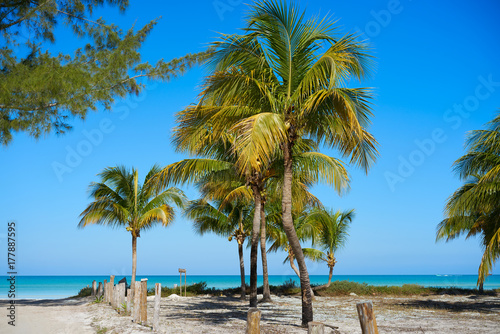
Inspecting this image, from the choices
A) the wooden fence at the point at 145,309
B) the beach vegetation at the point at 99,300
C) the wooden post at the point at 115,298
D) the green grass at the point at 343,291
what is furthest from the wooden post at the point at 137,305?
the green grass at the point at 343,291

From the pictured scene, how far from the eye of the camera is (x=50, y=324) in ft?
37.8

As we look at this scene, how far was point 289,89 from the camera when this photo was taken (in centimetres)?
981

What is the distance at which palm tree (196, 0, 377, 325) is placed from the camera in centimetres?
923

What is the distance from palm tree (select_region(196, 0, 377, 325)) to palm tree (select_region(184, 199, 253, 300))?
11231 millimetres

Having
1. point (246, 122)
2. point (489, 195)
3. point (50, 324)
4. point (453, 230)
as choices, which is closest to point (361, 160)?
point (246, 122)

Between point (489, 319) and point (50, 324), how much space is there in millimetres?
13094

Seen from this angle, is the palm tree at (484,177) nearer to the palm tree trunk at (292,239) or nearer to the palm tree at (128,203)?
the palm tree trunk at (292,239)

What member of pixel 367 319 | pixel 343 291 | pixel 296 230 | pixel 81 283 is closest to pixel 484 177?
pixel 367 319

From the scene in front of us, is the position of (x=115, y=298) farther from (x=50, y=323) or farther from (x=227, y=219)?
(x=227, y=219)

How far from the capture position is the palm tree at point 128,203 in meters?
18.7

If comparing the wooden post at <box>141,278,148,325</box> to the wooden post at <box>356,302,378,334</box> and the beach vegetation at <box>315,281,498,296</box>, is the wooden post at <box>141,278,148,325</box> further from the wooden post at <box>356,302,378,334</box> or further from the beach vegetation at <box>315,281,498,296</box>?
the beach vegetation at <box>315,281,498,296</box>

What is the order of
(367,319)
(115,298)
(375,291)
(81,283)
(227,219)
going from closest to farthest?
(367,319) → (115,298) → (227,219) → (375,291) → (81,283)

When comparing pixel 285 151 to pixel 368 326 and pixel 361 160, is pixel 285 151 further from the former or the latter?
pixel 368 326

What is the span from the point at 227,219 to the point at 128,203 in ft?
17.9
